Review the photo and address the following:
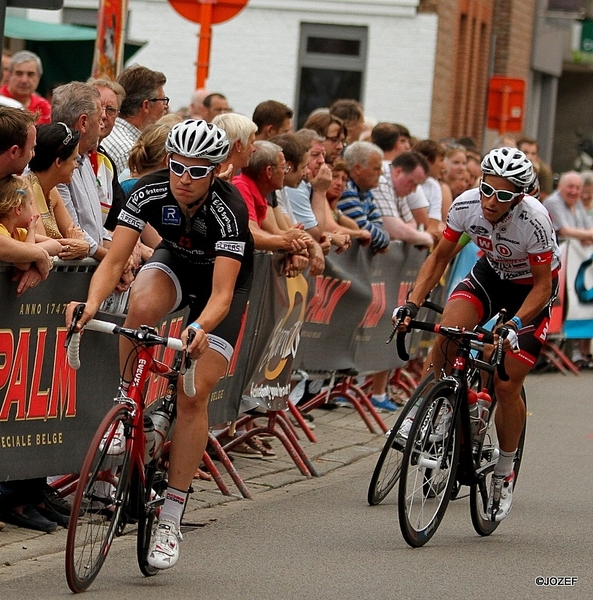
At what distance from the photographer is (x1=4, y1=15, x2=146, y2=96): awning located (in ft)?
62.4

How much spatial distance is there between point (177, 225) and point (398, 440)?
183cm

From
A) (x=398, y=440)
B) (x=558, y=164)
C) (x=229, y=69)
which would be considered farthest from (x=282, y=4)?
(x=558, y=164)

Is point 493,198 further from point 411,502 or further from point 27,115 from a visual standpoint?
point 27,115

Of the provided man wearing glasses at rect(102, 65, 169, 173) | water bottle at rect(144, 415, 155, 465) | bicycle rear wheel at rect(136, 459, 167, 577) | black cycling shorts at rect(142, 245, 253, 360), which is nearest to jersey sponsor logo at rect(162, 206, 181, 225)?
black cycling shorts at rect(142, 245, 253, 360)

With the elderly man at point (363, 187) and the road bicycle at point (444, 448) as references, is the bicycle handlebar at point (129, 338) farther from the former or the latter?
the elderly man at point (363, 187)

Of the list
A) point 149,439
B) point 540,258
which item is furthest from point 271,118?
point 149,439

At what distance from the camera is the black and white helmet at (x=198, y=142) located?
268 inches

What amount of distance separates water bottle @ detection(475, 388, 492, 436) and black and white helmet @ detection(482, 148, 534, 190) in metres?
1.20

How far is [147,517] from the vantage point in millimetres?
6742

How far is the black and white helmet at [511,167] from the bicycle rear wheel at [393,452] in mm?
1142

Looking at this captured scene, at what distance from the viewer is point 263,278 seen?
9.77m

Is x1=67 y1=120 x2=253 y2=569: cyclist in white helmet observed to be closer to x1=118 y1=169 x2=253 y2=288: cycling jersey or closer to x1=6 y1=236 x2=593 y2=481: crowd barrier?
x1=118 y1=169 x2=253 y2=288: cycling jersey

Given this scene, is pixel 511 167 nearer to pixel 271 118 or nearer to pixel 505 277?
pixel 505 277

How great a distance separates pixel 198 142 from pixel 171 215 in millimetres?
387
